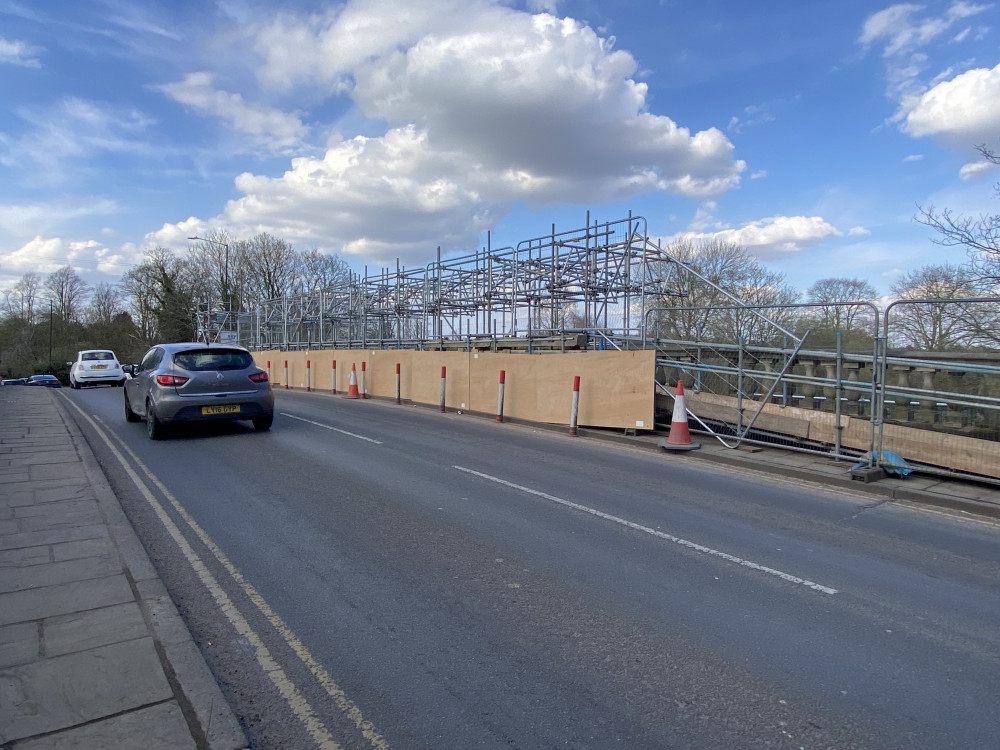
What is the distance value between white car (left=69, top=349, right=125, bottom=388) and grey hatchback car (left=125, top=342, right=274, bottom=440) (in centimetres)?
1902

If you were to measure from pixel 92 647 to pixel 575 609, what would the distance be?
2781mm

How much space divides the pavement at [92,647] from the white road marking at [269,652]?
0.94 ft

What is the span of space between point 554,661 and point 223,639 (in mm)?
1914

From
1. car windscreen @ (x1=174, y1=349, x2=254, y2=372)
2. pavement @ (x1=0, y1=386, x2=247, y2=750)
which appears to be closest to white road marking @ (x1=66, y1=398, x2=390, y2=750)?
pavement @ (x1=0, y1=386, x2=247, y2=750)

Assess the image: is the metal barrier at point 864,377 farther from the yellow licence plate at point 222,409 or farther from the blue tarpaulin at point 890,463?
the yellow licence plate at point 222,409

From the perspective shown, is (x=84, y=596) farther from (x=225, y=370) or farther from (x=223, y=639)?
(x=225, y=370)

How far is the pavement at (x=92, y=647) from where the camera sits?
2645mm

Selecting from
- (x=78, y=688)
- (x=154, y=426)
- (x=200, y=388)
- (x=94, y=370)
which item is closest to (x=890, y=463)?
(x=78, y=688)

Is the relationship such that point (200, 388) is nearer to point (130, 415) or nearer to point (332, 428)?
point (332, 428)

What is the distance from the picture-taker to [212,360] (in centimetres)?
1074

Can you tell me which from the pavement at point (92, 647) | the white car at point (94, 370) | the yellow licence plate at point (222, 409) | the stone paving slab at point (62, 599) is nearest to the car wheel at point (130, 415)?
the yellow licence plate at point (222, 409)

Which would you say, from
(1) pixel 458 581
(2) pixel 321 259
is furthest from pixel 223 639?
(2) pixel 321 259

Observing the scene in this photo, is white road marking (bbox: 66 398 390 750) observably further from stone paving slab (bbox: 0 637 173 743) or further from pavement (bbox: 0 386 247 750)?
stone paving slab (bbox: 0 637 173 743)

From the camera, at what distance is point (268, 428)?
11492 millimetres
